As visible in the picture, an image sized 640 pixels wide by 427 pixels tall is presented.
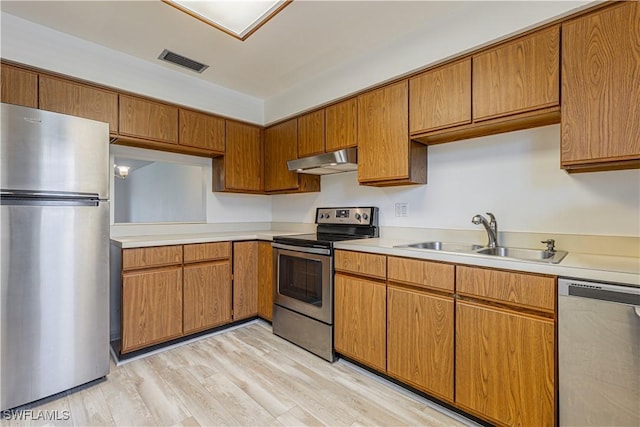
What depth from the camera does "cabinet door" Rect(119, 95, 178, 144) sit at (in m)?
2.49

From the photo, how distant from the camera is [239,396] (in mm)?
1903

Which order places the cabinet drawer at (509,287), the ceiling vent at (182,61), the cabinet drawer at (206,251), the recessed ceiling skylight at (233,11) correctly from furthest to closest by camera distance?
the cabinet drawer at (206,251), the ceiling vent at (182,61), the recessed ceiling skylight at (233,11), the cabinet drawer at (509,287)

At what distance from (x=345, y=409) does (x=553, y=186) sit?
5.92ft

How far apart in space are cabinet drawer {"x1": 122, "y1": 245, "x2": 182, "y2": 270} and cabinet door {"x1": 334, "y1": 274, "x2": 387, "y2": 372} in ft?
4.43

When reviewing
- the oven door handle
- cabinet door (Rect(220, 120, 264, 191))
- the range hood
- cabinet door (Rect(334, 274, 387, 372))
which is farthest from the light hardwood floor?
cabinet door (Rect(220, 120, 264, 191))

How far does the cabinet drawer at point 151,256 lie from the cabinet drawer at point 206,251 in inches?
3.0

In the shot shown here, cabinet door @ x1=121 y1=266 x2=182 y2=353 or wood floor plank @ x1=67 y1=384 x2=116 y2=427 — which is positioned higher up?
cabinet door @ x1=121 y1=266 x2=182 y2=353

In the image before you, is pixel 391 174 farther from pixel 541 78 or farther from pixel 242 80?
pixel 242 80

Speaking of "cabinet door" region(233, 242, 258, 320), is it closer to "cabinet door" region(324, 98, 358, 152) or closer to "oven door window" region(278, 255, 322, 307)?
"oven door window" region(278, 255, 322, 307)

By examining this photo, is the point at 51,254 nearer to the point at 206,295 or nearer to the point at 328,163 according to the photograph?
the point at 206,295

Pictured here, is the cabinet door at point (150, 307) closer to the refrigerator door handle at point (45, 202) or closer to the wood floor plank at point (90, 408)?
the wood floor plank at point (90, 408)

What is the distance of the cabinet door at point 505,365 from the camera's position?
1378 millimetres

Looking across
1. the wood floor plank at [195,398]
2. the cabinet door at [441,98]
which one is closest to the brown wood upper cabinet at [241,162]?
the wood floor plank at [195,398]

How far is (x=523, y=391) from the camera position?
144 cm
